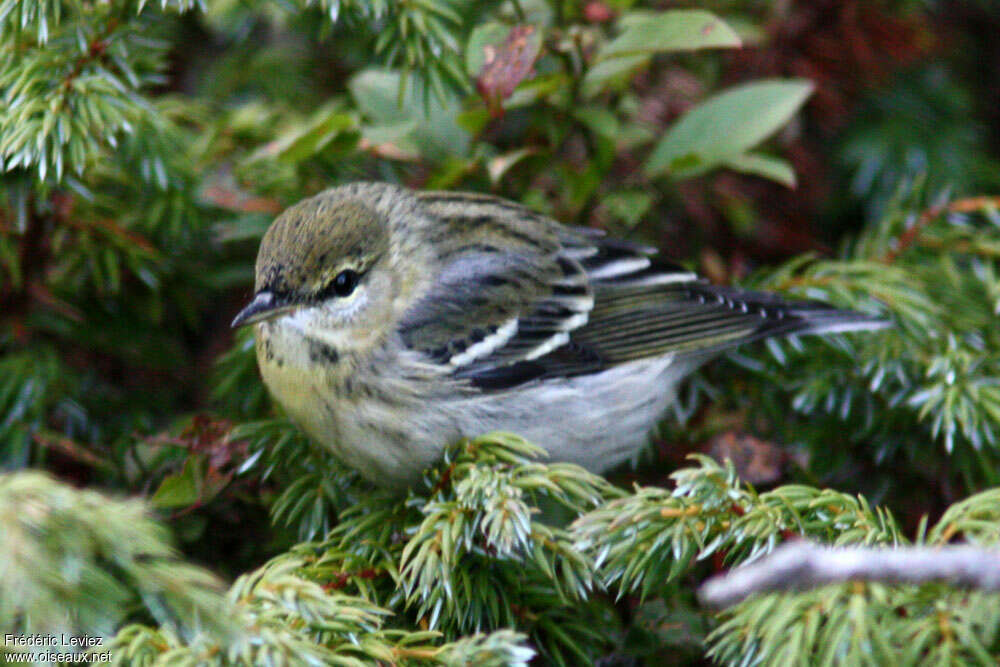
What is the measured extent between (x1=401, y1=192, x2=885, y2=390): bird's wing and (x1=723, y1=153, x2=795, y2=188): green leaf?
0.36 m

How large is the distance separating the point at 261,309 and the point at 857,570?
5.12 ft

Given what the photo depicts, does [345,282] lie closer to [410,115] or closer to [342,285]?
[342,285]

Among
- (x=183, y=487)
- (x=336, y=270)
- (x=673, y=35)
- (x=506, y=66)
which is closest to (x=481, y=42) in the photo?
(x=506, y=66)

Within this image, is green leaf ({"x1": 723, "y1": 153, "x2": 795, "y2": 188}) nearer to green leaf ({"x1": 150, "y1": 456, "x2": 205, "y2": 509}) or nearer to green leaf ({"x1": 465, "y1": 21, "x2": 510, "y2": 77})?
green leaf ({"x1": 465, "y1": 21, "x2": 510, "y2": 77})

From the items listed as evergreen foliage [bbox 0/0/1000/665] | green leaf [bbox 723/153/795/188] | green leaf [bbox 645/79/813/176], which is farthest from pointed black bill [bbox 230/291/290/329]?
green leaf [bbox 723/153/795/188]

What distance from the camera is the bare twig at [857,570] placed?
1156mm

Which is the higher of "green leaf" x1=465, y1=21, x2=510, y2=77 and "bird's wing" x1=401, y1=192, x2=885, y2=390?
"green leaf" x1=465, y1=21, x2=510, y2=77

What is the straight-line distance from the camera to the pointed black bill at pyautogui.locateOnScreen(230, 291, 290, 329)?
2244 millimetres

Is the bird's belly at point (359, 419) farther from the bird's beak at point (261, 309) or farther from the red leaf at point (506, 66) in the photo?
the red leaf at point (506, 66)

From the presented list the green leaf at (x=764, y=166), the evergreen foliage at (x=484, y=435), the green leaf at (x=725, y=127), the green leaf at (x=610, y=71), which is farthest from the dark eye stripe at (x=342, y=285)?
the green leaf at (x=764, y=166)

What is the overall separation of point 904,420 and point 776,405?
0.36 metres

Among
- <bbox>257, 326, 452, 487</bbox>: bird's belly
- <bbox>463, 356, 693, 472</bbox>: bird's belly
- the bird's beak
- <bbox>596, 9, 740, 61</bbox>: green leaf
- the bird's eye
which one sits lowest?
<bbox>463, 356, 693, 472</bbox>: bird's belly

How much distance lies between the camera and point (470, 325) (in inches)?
103

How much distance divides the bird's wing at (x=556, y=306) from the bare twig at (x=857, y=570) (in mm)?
1371
